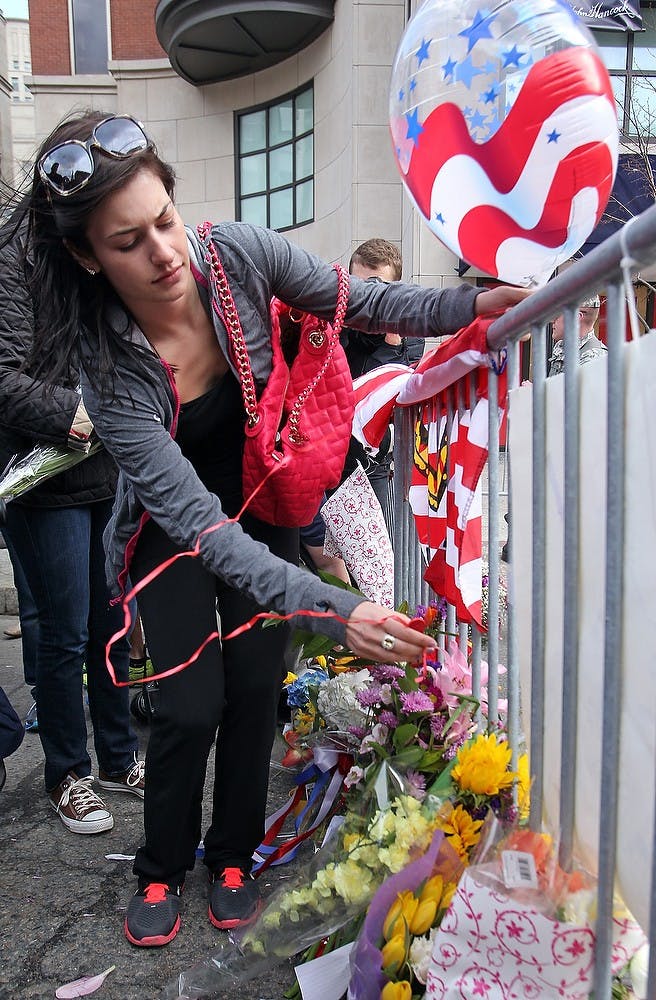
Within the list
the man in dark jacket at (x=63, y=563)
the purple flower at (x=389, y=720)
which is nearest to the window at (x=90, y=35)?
→ the man in dark jacket at (x=63, y=563)

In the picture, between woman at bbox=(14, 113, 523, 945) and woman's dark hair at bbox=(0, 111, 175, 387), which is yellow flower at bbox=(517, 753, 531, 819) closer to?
woman at bbox=(14, 113, 523, 945)

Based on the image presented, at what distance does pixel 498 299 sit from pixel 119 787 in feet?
6.54

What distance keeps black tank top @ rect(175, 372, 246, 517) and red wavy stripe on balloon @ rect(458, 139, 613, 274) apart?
62 centimetres

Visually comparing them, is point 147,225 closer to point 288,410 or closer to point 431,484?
point 288,410

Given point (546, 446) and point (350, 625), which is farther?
point (350, 625)

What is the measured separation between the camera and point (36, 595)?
2494 millimetres

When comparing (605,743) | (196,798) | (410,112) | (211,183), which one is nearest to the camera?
(605,743)

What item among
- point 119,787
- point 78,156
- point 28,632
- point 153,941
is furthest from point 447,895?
point 28,632

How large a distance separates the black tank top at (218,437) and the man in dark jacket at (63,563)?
A: 584 millimetres

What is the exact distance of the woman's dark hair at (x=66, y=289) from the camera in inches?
66.1

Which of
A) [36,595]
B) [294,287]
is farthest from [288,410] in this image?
[36,595]

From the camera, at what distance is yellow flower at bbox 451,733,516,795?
4.86 feet

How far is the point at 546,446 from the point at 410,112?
97cm

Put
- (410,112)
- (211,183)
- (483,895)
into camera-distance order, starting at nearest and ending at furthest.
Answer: (483,895) → (410,112) → (211,183)
